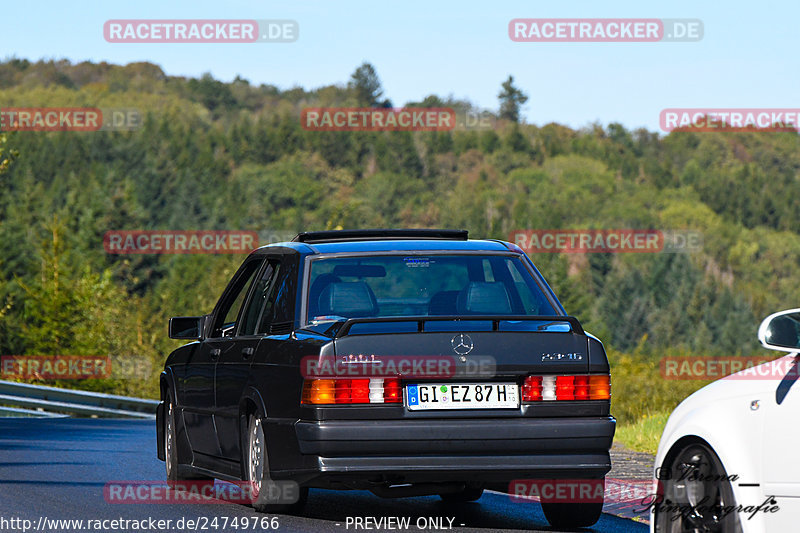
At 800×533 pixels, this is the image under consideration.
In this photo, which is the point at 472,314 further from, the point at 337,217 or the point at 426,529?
the point at 337,217

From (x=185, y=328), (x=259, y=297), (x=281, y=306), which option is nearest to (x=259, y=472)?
(x=281, y=306)

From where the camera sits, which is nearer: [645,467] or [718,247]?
[645,467]

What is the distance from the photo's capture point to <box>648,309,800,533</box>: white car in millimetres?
5270

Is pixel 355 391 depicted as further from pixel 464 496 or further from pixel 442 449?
pixel 464 496

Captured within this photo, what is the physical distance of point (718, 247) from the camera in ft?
656

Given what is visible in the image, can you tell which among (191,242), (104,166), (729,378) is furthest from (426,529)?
(104,166)

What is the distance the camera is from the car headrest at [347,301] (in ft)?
27.2

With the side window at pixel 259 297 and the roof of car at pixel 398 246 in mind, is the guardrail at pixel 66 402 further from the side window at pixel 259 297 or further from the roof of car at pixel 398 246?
the roof of car at pixel 398 246

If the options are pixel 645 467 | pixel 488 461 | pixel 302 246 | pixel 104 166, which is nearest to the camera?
pixel 488 461

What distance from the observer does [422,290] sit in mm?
8805

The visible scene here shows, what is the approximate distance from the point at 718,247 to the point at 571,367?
19732 cm

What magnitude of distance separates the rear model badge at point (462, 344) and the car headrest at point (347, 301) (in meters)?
Answer: 0.87

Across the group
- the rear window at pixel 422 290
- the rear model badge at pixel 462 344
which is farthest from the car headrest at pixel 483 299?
the rear model badge at pixel 462 344

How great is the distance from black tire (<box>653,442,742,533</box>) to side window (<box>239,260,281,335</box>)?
353 centimetres
